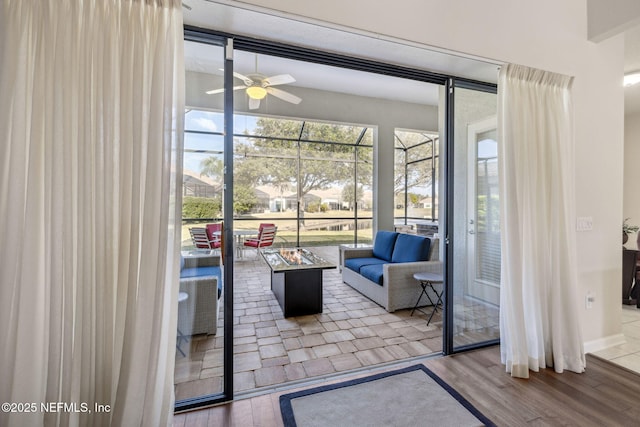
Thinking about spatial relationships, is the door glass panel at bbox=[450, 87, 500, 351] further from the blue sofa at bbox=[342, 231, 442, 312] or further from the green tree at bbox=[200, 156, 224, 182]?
the green tree at bbox=[200, 156, 224, 182]

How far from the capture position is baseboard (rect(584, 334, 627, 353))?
104 inches

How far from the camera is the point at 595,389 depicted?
207cm

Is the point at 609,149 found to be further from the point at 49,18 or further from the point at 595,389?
the point at 49,18

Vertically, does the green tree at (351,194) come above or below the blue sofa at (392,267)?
above

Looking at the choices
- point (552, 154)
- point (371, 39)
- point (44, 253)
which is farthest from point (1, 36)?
point (552, 154)

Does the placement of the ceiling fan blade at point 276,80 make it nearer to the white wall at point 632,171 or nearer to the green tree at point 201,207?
the green tree at point 201,207

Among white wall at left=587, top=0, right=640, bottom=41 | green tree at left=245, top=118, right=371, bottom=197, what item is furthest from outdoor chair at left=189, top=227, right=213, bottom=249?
green tree at left=245, top=118, right=371, bottom=197

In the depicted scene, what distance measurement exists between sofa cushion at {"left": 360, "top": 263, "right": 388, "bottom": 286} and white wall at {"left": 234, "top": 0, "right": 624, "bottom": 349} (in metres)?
1.96

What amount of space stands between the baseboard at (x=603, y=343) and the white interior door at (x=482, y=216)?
948 millimetres

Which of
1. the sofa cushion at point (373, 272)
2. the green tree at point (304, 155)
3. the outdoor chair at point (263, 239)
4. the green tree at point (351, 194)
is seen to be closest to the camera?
the sofa cushion at point (373, 272)

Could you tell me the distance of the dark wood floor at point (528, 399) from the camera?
5.81ft

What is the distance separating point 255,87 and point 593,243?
4.26 meters

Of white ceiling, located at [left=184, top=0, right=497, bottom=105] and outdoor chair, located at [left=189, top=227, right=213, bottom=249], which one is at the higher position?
white ceiling, located at [left=184, top=0, right=497, bottom=105]

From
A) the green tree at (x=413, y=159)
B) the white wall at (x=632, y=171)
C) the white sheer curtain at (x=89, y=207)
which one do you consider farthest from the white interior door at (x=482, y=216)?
the white wall at (x=632, y=171)
